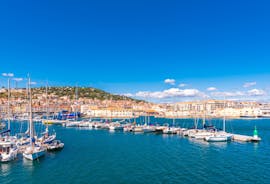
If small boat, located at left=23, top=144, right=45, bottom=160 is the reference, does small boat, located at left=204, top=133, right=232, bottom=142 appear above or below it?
below

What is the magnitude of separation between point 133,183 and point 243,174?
14.8 m

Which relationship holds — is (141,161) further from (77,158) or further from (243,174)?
(243,174)

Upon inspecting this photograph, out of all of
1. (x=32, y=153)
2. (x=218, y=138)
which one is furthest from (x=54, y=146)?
(x=218, y=138)

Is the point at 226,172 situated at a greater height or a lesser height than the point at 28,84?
lesser

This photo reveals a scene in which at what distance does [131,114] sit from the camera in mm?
181625

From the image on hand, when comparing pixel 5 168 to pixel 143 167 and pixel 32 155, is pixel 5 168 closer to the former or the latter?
pixel 32 155

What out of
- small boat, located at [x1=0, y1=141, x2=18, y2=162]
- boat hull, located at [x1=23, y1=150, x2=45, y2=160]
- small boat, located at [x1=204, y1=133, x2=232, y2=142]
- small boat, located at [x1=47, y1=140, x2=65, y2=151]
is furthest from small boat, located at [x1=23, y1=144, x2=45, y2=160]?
small boat, located at [x1=204, y1=133, x2=232, y2=142]

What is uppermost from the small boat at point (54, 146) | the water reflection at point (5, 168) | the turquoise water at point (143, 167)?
the small boat at point (54, 146)

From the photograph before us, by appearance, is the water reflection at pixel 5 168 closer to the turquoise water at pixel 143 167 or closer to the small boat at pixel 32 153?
the turquoise water at pixel 143 167

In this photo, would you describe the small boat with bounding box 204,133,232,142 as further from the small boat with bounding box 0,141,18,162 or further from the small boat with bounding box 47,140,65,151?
the small boat with bounding box 0,141,18,162

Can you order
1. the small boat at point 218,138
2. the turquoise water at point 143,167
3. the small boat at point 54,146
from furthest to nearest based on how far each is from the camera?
1. the small boat at point 218,138
2. the small boat at point 54,146
3. the turquoise water at point 143,167

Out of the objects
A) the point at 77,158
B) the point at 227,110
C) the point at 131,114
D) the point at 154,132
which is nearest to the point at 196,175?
the point at 77,158

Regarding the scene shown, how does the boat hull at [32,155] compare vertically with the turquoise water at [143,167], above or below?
above

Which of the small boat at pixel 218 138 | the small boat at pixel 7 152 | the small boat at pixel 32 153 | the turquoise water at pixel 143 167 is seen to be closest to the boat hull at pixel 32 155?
the small boat at pixel 32 153
